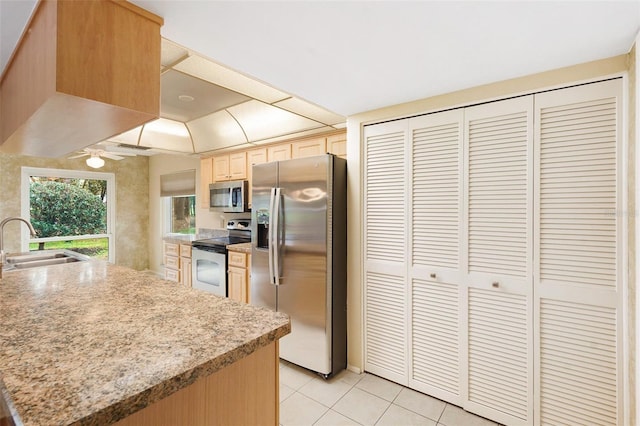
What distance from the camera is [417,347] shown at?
2.30 m

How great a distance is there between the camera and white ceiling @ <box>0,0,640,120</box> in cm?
126

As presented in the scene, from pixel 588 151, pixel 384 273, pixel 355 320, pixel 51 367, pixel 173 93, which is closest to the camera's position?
pixel 51 367

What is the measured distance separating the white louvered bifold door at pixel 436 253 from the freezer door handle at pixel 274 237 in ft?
3.83

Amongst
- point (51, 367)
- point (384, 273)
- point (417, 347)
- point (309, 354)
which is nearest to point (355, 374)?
point (309, 354)

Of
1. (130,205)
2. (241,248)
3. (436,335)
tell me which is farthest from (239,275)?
(130,205)

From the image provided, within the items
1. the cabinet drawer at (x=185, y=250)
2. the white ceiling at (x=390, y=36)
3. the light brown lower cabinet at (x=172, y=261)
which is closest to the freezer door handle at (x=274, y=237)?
the white ceiling at (x=390, y=36)

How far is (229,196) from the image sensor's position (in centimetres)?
421

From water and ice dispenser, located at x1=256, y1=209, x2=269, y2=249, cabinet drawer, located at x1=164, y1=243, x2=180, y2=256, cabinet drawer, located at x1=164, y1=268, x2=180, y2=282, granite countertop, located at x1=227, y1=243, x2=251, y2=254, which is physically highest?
water and ice dispenser, located at x1=256, y1=209, x2=269, y2=249

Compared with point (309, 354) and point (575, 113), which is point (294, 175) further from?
point (575, 113)

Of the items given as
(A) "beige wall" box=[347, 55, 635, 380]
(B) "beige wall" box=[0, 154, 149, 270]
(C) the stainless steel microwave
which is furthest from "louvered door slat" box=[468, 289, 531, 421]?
(B) "beige wall" box=[0, 154, 149, 270]

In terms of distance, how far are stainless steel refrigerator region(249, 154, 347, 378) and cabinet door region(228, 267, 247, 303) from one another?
0.76m

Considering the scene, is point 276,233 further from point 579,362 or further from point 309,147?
point 579,362

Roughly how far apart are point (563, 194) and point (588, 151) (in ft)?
0.88

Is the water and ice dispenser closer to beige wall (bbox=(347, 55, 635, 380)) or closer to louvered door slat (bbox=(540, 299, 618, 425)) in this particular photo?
beige wall (bbox=(347, 55, 635, 380))
